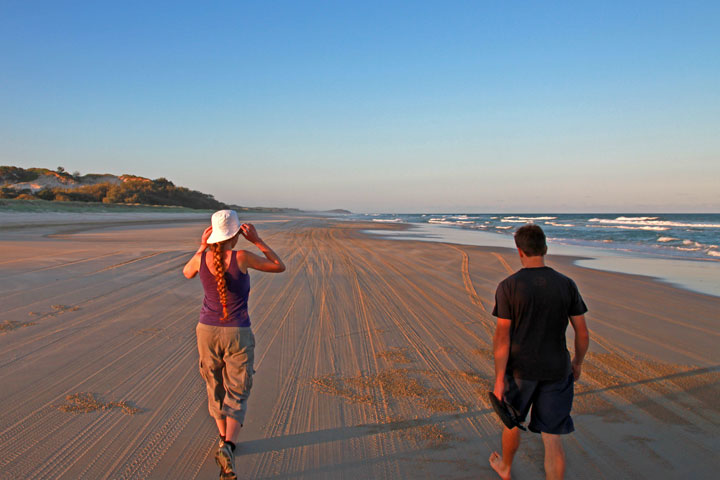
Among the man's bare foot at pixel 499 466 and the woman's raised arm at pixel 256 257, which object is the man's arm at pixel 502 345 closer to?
the man's bare foot at pixel 499 466

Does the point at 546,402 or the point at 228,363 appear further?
the point at 228,363

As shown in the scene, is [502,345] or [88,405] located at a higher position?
[502,345]

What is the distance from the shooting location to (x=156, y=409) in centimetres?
347

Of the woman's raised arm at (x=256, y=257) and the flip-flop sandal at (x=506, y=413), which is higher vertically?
the woman's raised arm at (x=256, y=257)

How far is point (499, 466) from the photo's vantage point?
2676 mm

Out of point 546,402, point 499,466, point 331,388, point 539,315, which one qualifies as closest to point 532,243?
point 539,315

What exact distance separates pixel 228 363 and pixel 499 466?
189cm

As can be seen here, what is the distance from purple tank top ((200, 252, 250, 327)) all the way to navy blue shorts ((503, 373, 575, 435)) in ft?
5.68

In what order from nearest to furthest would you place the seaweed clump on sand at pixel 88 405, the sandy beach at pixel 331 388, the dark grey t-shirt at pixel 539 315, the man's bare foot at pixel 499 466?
the dark grey t-shirt at pixel 539 315, the man's bare foot at pixel 499 466, the sandy beach at pixel 331 388, the seaweed clump on sand at pixel 88 405

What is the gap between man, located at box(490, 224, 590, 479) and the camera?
2.29m

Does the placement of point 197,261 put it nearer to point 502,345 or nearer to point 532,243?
point 502,345

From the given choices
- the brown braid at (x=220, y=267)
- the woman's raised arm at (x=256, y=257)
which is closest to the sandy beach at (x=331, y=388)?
the brown braid at (x=220, y=267)

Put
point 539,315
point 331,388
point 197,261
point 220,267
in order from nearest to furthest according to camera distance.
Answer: point 539,315, point 220,267, point 197,261, point 331,388

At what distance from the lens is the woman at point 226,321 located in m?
2.64
